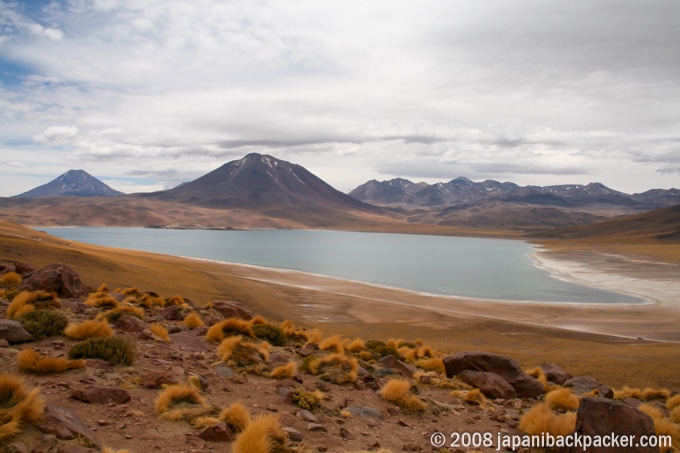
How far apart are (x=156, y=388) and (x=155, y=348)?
2.33 meters

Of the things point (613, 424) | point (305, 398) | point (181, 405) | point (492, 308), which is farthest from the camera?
point (492, 308)

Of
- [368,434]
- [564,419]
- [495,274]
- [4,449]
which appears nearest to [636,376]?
[564,419]

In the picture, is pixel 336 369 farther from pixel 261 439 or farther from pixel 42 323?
pixel 42 323

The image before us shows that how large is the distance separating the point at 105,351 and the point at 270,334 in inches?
196

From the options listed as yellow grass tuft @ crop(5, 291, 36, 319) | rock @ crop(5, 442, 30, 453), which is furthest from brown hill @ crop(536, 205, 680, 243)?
rock @ crop(5, 442, 30, 453)

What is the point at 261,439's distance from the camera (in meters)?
Result: 5.61

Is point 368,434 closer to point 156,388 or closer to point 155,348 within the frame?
point 156,388

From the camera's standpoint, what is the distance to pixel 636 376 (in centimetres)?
1628

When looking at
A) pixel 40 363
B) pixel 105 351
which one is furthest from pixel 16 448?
pixel 105 351

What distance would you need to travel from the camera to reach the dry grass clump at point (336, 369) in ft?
31.1

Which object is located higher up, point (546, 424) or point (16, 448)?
point (16, 448)

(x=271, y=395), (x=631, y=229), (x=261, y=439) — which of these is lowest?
(x=271, y=395)

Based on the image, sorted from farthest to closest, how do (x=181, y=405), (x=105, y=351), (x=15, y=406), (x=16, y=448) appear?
(x=105, y=351) < (x=181, y=405) < (x=15, y=406) < (x=16, y=448)

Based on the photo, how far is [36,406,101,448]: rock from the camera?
530 centimetres
